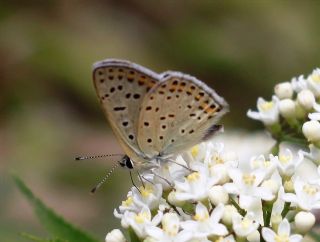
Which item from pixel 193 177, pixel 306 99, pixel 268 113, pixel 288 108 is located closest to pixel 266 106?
pixel 268 113

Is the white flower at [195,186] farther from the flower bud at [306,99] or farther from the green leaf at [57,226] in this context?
the flower bud at [306,99]

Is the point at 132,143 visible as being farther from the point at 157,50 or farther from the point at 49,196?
the point at 157,50

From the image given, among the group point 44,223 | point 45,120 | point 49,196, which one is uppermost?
point 44,223

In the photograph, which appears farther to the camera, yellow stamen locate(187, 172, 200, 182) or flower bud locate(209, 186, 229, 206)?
yellow stamen locate(187, 172, 200, 182)

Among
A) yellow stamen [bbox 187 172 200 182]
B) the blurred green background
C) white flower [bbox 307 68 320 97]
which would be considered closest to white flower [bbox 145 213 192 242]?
yellow stamen [bbox 187 172 200 182]

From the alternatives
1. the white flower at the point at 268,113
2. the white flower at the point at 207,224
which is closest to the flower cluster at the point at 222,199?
the white flower at the point at 207,224

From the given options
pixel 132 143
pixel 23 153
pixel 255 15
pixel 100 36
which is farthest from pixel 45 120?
pixel 132 143

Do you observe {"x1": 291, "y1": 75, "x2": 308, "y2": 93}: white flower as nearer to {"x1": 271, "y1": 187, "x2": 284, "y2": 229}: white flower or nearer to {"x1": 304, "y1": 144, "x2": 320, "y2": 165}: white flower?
{"x1": 304, "y1": 144, "x2": 320, "y2": 165}: white flower
